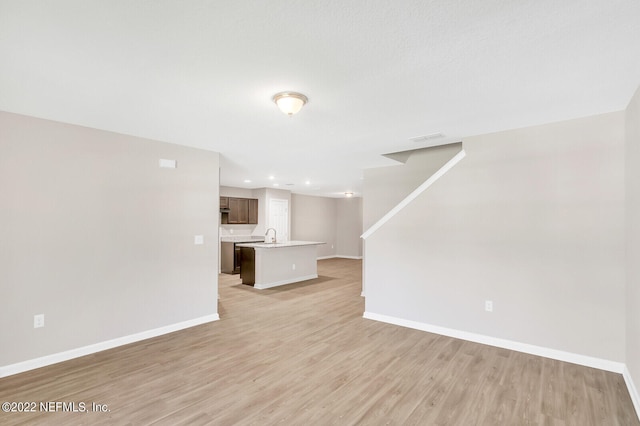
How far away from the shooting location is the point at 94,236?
3416mm

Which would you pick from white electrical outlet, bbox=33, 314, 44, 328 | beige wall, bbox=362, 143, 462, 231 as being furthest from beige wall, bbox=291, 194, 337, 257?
white electrical outlet, bbox=33, 314, 44, 328

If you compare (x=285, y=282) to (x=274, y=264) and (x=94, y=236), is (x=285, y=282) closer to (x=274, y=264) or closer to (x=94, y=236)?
(x=274, y=264)

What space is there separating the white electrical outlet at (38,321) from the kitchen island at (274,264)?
3.74 meters

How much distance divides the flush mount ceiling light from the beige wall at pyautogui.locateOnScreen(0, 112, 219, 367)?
2.23 meters

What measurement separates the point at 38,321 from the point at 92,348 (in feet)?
1.94

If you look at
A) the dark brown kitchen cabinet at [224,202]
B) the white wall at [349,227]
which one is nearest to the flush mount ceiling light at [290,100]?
the dark brown kitchen cabinet at [224,202]

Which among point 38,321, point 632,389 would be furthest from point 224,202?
point 632,389

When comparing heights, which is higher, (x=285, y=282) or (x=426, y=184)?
(x=426, y=184)

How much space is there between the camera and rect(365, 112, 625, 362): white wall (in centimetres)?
300

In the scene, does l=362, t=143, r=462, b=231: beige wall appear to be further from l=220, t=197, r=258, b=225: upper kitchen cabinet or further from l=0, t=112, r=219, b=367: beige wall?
l=220, t=197, r=258, b=225: upper kitchen cabinet

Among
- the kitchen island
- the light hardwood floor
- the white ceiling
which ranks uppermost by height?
the white ceiling

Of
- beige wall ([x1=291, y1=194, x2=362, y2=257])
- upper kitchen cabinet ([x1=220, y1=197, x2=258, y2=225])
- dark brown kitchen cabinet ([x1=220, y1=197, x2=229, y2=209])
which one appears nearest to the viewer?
dark brown kitchen cabinet ([x1=220, y1=197, x2=229, y2=209])

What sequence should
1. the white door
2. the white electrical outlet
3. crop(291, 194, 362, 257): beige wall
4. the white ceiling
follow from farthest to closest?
crop(291, 194, 362, 257): beige wall → the white door → the white electrical outlet → the white ceiling

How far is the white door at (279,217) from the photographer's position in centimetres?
944
